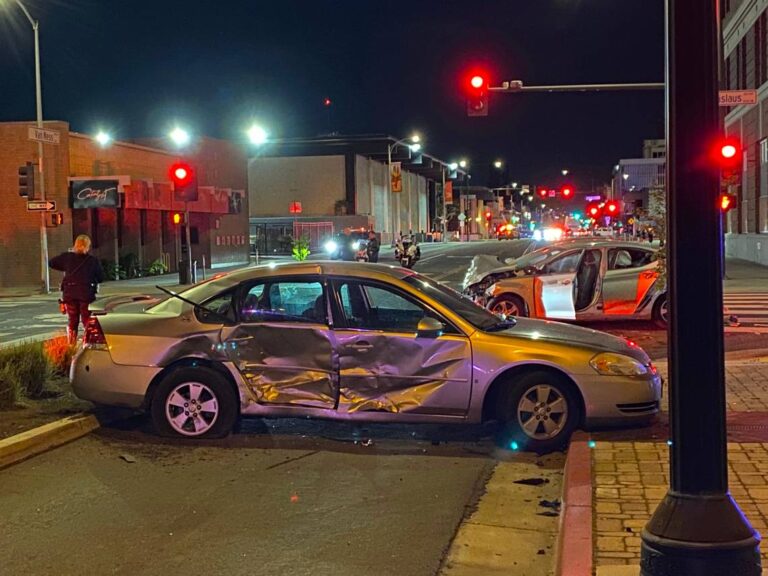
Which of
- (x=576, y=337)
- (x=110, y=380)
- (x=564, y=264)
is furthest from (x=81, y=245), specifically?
(x=564, y=264)

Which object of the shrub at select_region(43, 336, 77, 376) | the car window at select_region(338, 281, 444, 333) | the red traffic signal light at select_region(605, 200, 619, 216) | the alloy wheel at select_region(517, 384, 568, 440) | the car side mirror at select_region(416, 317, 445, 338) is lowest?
the alloy wheel at select_region(517, 384, 568, 440)

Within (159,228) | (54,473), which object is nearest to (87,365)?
(54,473)

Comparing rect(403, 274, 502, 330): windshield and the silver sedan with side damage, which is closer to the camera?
the silver sedan with side damage

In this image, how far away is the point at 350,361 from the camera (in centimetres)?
705

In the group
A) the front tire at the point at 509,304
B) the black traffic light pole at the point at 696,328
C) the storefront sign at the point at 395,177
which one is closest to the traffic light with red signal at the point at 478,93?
the front tire at the point at 509,304

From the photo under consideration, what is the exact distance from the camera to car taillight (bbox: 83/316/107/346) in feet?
24.4

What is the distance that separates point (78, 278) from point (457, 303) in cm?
610

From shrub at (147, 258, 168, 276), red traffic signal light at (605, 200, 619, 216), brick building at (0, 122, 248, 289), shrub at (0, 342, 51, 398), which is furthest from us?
red traffic signal light at (605, 200, 619, 216)

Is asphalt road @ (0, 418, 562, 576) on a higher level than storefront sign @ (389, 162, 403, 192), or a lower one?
lower

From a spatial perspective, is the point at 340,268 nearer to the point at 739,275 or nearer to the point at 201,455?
the point at 201,455

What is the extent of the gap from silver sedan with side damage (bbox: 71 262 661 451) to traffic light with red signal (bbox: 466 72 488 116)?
13.3 m

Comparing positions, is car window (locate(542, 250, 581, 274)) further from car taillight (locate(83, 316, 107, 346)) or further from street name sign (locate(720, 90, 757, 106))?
car taillight (locate(83, 316, 107, 346))

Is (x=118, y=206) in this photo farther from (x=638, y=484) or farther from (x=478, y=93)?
(x=638, y=484)

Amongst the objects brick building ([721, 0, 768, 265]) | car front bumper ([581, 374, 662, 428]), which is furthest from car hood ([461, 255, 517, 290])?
brick building ([721, 0, 768, 265])
